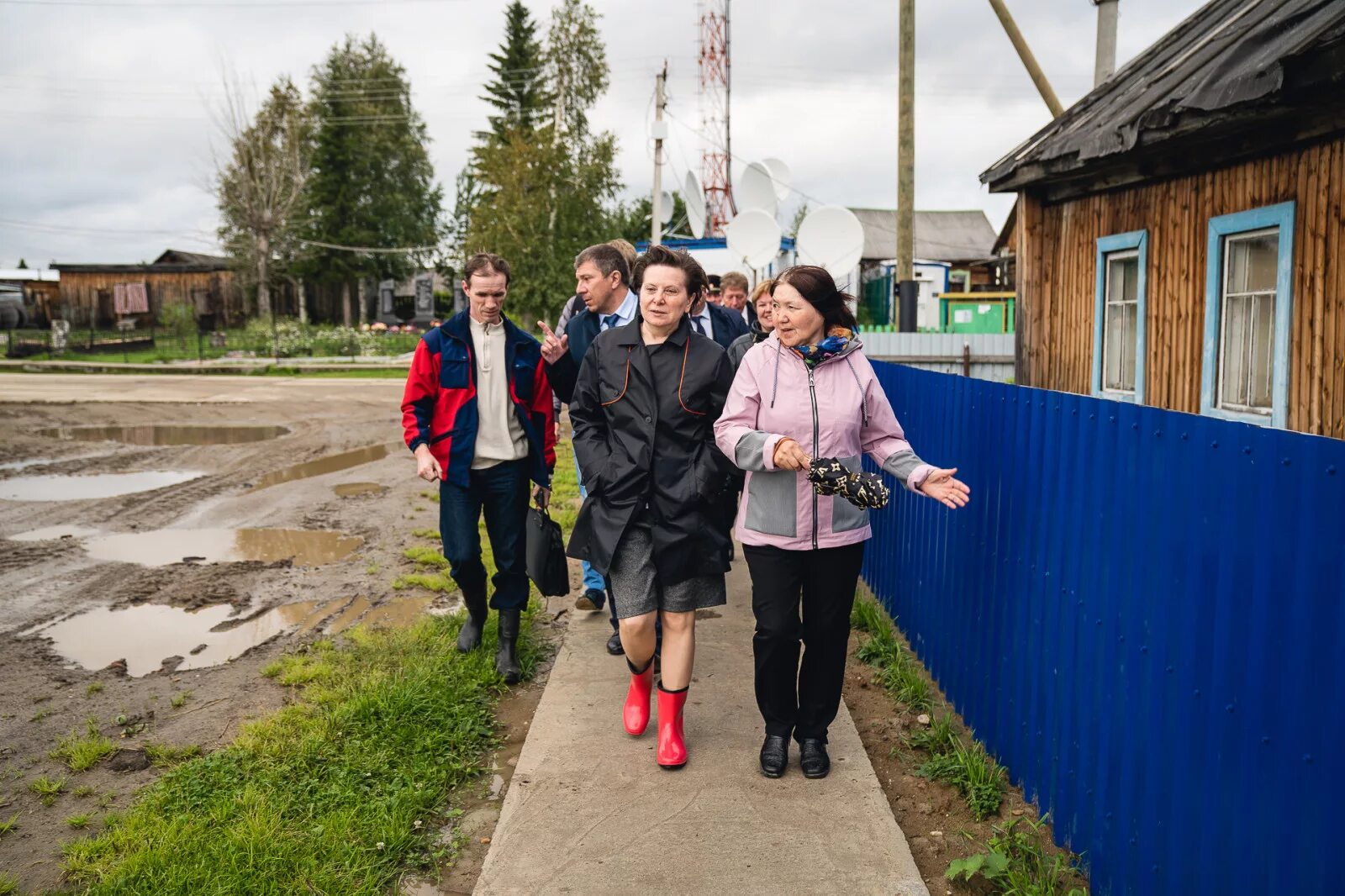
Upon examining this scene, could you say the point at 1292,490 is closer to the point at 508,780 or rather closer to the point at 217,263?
the point at 508,780

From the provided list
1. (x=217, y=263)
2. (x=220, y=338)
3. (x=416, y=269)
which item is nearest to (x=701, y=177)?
(x=220, y=338)

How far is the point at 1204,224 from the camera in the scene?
6836 mm

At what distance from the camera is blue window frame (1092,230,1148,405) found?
7.66 m

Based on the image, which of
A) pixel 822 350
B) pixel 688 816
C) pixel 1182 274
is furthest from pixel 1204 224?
pixel 688 816

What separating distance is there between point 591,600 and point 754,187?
1500cm

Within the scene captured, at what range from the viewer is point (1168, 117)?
5.82 metres

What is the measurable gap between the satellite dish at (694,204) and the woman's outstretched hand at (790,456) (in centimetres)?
1968

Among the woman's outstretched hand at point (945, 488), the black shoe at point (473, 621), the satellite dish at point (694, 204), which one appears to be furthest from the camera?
the satellite dish at point (694, 204)

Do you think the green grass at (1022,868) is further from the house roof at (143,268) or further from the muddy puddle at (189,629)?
the house roof at (143,268)

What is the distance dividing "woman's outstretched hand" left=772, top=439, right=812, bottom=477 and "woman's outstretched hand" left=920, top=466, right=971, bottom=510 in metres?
0.43

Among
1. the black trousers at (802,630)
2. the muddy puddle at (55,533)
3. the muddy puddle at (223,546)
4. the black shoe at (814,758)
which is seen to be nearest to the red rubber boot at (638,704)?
the black trousers at (802,630)

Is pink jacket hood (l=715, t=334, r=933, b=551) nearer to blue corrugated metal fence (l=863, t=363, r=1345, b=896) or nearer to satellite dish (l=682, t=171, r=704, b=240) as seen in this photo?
blue corrugated metal fence (l=863, t=363, r=1345, b=896)

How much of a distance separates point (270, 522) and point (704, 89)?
32.2 m

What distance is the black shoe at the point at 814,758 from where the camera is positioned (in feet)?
12.9
